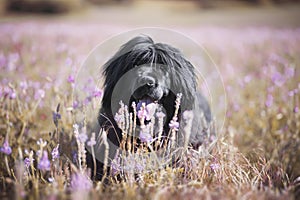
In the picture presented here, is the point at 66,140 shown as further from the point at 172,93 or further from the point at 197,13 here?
the point at 197,13

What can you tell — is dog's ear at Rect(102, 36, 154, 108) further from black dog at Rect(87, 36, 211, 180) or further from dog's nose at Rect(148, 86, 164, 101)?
dog's nose at Rect(148, 86, 164, 101)

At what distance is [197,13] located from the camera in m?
14.6

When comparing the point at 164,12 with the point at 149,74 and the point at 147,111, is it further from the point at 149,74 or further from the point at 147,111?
the point at 147,111

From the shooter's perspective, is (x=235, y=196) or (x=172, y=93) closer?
(x=235, y=196)

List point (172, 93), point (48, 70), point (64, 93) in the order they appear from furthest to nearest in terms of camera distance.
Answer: point (48, 70) < point (64, 93) < point (172, 93)

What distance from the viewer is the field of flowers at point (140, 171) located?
230 cm

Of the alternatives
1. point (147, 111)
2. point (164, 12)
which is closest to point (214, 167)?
point (147, 111)

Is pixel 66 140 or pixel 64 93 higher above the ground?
pixel 64 93

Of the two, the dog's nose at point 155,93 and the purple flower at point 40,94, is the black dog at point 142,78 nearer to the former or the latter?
the dog's nose at point 155,93

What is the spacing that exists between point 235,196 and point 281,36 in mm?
8357

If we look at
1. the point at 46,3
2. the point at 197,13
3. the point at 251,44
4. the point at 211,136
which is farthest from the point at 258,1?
the point at 211,136

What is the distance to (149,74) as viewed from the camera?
278 centimetres

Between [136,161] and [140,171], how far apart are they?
0.07 m

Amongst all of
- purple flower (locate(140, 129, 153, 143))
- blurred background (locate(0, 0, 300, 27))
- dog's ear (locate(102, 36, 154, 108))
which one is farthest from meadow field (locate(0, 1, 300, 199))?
blurred background (locate(0, 0, 300, 27))
